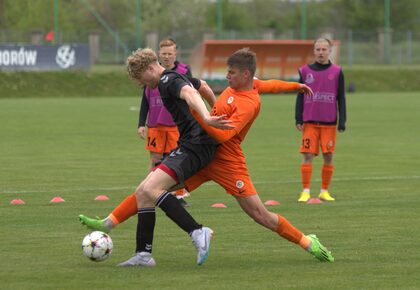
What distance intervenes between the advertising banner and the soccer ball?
39026mm

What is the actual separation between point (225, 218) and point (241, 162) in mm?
3120

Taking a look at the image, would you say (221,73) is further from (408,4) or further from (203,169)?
(408,4)

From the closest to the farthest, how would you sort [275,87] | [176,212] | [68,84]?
1. [176,212]
2. [275,87]
3. [68,84]

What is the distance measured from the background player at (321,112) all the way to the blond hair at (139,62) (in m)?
5.84

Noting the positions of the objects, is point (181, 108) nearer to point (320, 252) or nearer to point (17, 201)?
point (320, 252)

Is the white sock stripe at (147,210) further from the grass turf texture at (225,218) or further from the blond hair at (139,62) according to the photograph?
the blond hair at (139,62)

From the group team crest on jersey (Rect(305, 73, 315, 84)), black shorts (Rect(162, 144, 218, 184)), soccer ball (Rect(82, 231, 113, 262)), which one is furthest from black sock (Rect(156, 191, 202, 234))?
team crest on jersey (Rect(305, 73, 315, 84))

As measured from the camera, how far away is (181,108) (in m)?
9.48

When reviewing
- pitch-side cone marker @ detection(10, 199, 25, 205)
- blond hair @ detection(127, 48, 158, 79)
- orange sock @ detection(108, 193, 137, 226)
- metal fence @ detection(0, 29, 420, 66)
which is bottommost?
pitch-side cone marker @ detection(10, 199, 25, 205)

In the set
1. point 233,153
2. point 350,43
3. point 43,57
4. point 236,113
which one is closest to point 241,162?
point 233,153

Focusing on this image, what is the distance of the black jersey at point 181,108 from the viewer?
9.29 m

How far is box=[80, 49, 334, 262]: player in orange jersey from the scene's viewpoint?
31.3 ft

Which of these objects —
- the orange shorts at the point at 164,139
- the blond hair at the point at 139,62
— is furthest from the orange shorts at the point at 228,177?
the orange shorts at the point at 164,139

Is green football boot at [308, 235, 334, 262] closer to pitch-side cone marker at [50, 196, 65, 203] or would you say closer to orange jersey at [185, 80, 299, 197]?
orange jersey at [185, 80, 299, 197]
